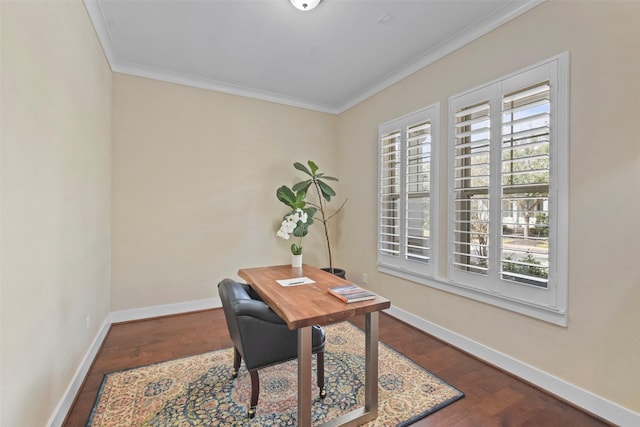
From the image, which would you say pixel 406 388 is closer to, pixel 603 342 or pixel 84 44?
pixel 603 342

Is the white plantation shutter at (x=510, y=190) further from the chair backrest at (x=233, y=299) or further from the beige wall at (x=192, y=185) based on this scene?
the beige wall at (x=192, y=185)

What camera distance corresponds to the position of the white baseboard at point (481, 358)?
172cm

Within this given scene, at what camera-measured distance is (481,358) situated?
2453 mm

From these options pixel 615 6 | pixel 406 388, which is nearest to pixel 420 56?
pixel 615 6

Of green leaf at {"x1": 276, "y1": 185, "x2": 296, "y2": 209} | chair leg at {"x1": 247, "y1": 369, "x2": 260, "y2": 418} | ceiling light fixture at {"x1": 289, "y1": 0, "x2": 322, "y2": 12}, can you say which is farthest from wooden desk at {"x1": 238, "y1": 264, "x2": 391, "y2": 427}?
ceiling light fixture at {"x1": 289, "y1": 0, "x2": 322, "y2": 12}

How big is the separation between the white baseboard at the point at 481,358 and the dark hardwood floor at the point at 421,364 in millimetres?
55

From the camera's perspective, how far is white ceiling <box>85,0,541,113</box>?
2.26m

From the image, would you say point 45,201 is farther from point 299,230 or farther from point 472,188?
point 472,188

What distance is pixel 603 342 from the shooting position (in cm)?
179

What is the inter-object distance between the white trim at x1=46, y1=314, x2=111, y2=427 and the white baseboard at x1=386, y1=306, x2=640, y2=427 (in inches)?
116

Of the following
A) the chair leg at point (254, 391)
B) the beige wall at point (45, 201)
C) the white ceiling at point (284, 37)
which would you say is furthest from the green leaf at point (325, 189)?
the chair leg at point (254, 391)

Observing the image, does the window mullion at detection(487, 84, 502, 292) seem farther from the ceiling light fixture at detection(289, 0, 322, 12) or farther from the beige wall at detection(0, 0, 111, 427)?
the beige wall at detection(0, 0, 111, 427)

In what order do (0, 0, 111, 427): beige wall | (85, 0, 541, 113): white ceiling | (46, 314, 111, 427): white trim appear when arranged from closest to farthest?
(0, 0, 111, 427): beige wall
(46, 314, 111, 427): white trim
(85, 0, 541, 113): white ceiling

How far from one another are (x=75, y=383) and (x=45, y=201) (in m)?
1.33
